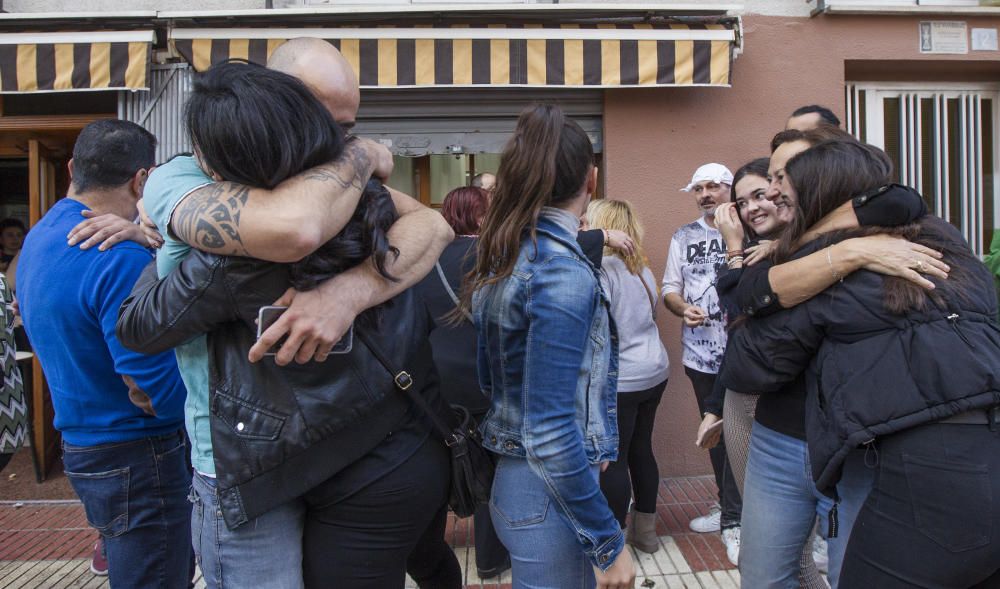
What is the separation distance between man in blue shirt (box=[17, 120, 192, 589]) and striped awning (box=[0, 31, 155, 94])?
2.48 metres

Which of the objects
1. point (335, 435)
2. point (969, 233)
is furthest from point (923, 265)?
point (969, 233)

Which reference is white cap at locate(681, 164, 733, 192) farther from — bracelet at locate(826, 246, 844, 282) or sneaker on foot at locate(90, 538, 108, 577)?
sneaker on foot at locate(90, 538, 108, 577)

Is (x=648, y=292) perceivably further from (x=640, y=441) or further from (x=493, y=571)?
(x=493, y=571)

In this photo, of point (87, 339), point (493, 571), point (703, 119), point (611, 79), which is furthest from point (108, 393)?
point (703, 119)

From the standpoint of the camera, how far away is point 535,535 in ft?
5.89

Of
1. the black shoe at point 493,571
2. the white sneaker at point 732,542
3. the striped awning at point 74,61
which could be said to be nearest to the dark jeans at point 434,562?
the black shoe at point 493,571

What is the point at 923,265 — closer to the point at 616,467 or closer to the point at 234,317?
the point at 234,317

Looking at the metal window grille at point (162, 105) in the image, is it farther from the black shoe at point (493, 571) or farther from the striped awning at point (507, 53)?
the black shoe at point (493, 571)

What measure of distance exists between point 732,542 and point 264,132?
343 cm

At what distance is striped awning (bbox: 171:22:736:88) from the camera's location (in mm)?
4547

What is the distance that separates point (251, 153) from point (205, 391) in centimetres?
56

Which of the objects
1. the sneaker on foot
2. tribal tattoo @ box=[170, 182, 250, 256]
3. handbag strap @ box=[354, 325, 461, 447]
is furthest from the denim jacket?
the sneaker on foot

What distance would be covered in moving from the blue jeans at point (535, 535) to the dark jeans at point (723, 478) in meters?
2.04

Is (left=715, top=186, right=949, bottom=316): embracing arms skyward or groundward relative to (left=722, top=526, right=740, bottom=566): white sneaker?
skyward
